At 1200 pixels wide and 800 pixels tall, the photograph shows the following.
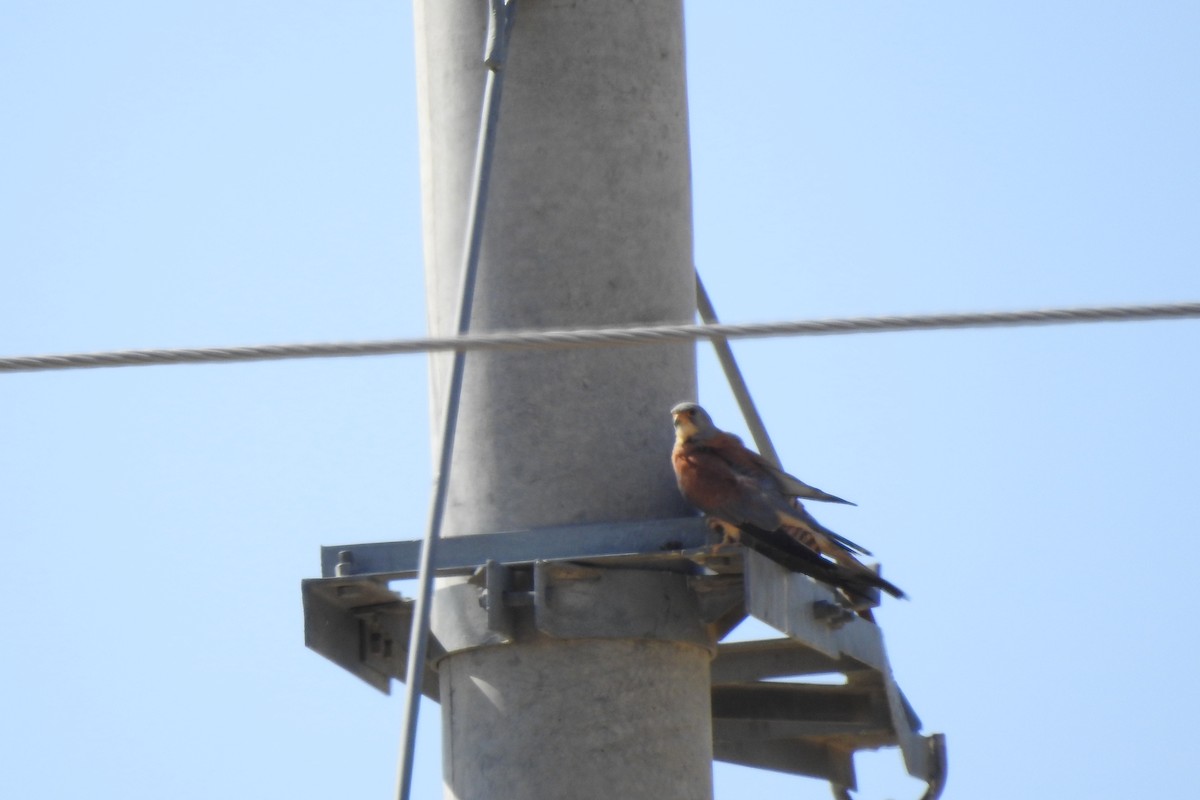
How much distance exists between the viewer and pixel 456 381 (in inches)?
245

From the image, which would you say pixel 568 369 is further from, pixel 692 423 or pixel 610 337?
pixel 610 337

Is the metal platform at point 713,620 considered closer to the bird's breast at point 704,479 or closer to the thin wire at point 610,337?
the bird's breast at point 704,479

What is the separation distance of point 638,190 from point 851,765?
2.10 m

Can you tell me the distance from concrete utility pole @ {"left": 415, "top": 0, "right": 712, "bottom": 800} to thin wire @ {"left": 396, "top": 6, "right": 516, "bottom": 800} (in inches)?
5.6

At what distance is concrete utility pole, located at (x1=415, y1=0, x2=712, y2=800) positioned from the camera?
6398 mm

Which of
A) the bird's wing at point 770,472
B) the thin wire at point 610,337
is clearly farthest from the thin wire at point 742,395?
the thin wire at point 610,337

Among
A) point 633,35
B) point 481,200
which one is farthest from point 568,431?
point 633,35

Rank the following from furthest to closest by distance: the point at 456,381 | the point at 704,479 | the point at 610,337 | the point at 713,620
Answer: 1. the point at 704,479
2. the point at 713,620
3. the point at 456,381
4. the point at 610,337

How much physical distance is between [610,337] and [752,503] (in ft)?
5.97

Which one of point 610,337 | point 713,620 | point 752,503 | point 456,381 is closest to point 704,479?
point 752,503

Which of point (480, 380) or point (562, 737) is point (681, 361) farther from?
point (562, 737)

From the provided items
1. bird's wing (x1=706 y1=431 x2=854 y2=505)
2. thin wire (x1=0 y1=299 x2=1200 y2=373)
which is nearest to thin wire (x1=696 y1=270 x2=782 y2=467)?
bird's wing (x1=706 y1=431 x2=854 y2=505)

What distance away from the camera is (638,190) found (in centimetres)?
691

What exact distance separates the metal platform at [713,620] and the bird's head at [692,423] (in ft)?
0.94
